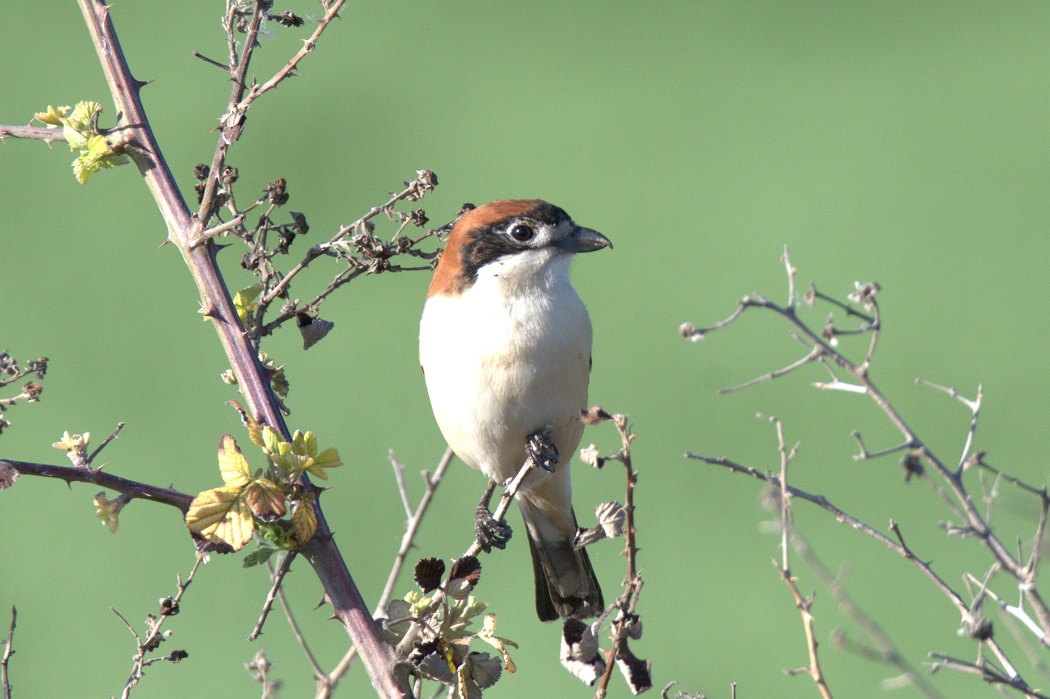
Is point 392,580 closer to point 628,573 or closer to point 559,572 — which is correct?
point 628,573

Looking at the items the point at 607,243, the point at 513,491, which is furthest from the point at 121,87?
the point at 607,243

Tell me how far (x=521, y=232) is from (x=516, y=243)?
3 centimetres

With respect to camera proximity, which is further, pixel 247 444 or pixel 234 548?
pixel 247 444

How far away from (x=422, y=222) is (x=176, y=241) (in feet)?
1.60

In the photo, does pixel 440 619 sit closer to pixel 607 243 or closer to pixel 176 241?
pixel 176 241

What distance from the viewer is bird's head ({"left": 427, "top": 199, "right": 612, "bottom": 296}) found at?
271 cm

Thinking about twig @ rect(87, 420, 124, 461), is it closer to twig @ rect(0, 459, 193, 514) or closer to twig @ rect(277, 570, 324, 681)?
twig @ rect(0, 459, 193, 514)

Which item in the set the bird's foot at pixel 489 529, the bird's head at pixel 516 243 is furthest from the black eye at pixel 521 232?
the bird's foot at pixel 489 529

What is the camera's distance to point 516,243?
273 centimetres

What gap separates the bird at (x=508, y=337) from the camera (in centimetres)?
264

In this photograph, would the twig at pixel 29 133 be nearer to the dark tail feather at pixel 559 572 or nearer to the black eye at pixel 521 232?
the black eye at pixel 521 232

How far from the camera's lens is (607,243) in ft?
9.04

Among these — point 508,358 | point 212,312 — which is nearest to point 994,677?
point 212,312

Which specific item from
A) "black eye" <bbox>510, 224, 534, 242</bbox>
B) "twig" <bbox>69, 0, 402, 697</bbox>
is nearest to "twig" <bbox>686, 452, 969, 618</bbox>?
"twig" <bbox>69, 0, 402, 697</bbox>
